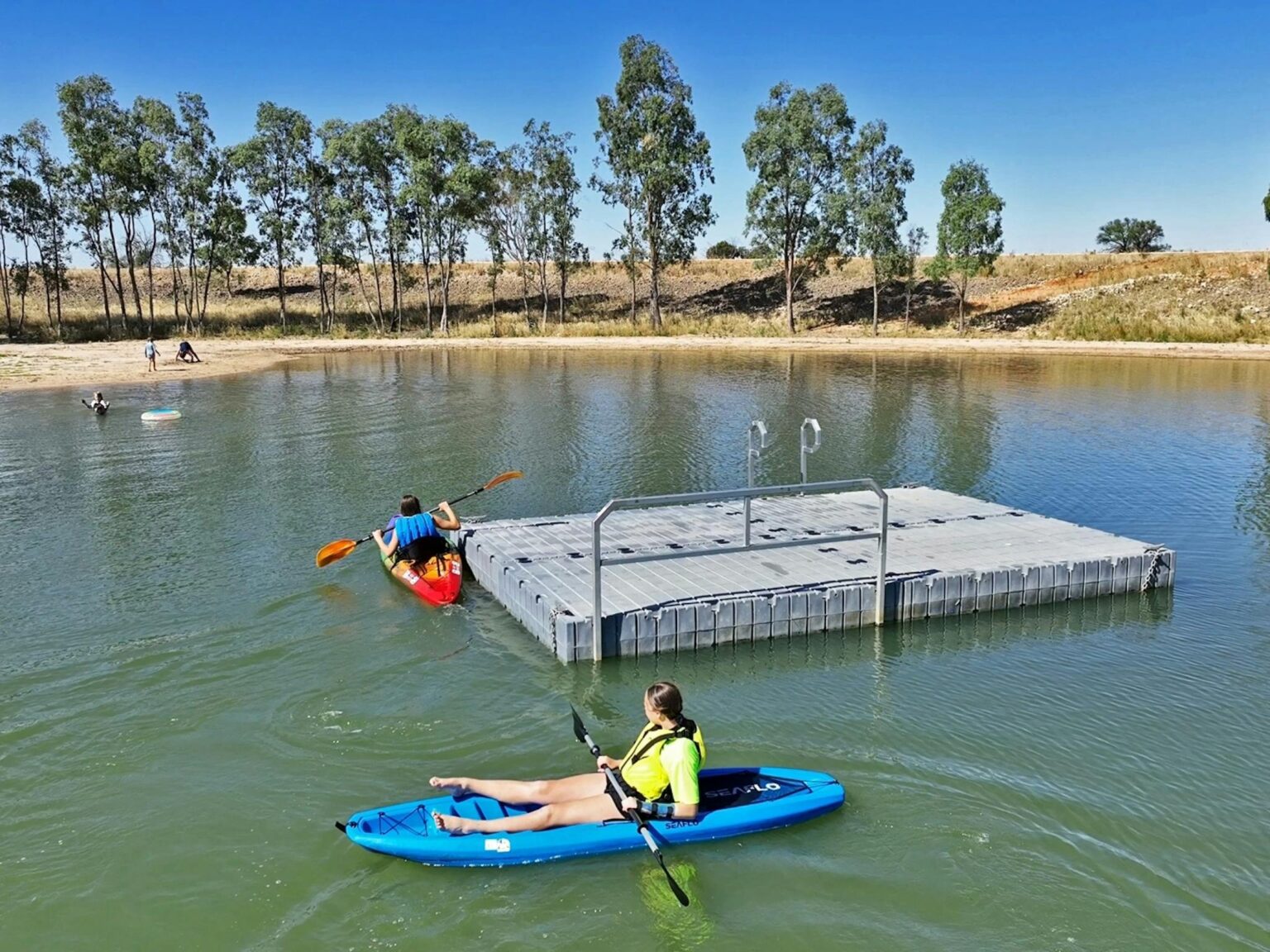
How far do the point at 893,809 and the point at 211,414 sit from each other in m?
25.0

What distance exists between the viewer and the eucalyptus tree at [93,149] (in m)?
51.9

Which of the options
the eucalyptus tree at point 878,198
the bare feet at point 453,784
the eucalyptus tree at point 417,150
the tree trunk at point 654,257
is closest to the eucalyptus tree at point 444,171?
the eucalyptus tree at point 417,150

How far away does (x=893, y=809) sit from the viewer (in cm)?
732

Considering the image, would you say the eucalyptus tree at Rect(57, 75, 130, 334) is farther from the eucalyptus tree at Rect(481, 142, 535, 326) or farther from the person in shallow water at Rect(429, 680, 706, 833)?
the person in shallow water at Rect(429, 680, 706, 833)

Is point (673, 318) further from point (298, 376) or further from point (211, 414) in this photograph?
point (211, 414)

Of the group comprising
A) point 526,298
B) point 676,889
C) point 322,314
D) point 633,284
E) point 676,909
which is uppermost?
point 633,284

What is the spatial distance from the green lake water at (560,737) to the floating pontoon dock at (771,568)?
0.29 meters

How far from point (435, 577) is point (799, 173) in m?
47.4

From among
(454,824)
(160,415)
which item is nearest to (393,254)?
(160,415)

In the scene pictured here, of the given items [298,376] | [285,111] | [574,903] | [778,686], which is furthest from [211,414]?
[285,111]

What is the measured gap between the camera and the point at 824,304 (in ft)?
210

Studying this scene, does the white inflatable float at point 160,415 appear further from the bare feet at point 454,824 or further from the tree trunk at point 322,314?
the tree trunk at point 322,314

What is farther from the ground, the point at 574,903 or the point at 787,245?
the point at 787,245

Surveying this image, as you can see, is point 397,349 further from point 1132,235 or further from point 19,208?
point 1132,235
